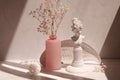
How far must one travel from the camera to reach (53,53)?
4.52 ft

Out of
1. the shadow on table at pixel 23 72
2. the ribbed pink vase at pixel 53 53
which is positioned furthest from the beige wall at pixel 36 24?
the ribbed pink vase at pixel 53 53

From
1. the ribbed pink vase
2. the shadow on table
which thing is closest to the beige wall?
the shadow on table

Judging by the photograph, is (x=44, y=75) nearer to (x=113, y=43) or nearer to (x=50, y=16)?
(x=50, y=16)

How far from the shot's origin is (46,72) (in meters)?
1.39

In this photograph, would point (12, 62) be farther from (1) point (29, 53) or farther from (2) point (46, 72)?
(2) point (46, 72)

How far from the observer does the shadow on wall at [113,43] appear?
1.58m

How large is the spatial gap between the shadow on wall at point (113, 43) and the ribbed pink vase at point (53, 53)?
35 centimetres

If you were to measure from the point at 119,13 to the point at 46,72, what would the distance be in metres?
0.57

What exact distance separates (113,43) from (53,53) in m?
0.43

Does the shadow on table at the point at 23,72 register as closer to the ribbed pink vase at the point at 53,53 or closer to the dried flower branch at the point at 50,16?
the ribbed pink vase at the point at 53,53

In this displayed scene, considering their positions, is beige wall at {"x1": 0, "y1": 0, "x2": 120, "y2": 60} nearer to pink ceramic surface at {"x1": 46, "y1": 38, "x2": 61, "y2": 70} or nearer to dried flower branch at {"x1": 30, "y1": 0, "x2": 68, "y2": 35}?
dried flower branch at {"x1": 30, "y1": 0, "x2": 68, "y2": 35}

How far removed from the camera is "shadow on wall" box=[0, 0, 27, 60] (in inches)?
62.2

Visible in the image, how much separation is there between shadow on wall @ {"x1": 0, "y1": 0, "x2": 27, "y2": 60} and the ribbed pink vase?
32cm

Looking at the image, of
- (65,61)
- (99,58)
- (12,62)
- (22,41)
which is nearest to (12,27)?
(22,41)
